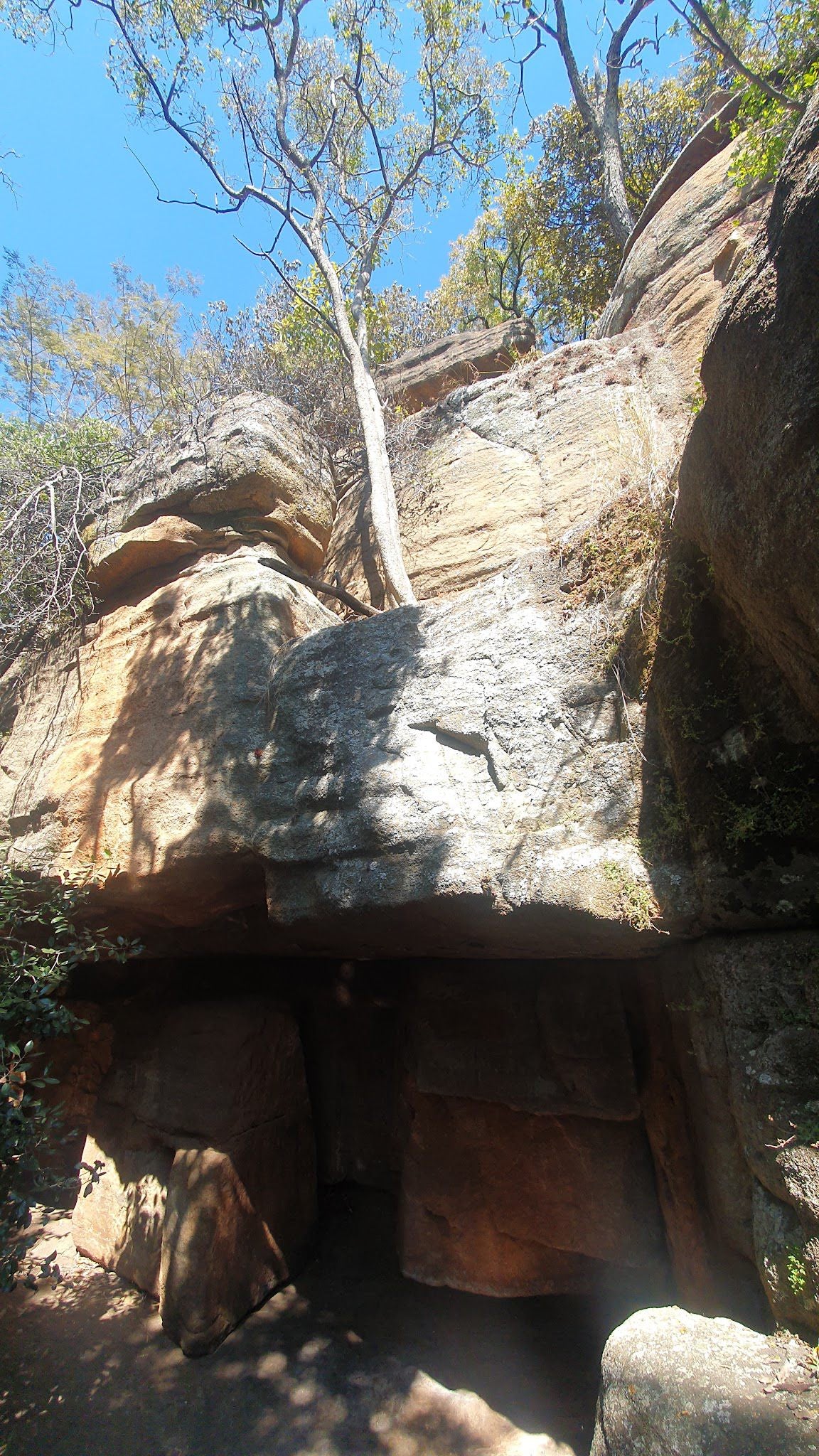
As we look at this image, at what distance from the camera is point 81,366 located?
342 inches

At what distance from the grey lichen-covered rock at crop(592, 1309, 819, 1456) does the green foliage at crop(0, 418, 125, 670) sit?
15.1ft

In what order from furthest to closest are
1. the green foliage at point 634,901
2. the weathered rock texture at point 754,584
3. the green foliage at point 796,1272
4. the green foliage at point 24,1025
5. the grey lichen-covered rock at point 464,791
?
the green foliage at point 24,1025 < the grey lichen-covered rock at point 464,791 < the green foliage at point 634,901 < the green foliage at point 796,1272 < the weathered rock texture at point 754,584

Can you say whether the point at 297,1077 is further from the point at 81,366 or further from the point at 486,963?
the point at 81,366

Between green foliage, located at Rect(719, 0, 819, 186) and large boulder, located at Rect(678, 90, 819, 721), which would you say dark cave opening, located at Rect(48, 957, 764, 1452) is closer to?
large boulder, located at Rect(678, 90, 819, 721)

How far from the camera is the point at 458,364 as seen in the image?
23.7 feet

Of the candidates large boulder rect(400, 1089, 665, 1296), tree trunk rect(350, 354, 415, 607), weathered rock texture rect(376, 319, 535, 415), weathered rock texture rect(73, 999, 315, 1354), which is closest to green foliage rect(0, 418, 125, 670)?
tree trunk rect(350, 354, 415, 607)

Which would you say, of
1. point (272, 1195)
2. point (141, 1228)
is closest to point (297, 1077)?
point (272, 1195)

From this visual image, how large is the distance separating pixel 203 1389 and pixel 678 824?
3357 millimetres

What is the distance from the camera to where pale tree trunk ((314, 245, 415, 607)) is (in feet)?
15.8

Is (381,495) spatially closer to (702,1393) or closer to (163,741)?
(163,741)

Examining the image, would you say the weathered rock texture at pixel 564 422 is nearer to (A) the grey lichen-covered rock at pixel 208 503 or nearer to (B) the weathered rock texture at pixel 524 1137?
(A) the grey lichen-covered rock at pixel 208 503

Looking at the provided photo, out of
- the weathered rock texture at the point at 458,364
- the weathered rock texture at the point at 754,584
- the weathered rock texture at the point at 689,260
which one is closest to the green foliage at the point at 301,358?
the weathered rock texture at the point at 458,364

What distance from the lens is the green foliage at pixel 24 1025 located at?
9.48 feet

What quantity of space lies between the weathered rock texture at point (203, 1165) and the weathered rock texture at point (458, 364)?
18.5 feet
